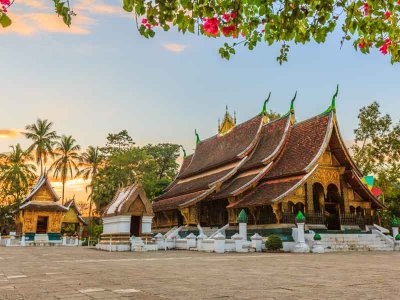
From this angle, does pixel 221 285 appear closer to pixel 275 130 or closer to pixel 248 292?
pixel 248 292

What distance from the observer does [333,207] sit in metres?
21.8

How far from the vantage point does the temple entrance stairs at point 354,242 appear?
1670 centimetres

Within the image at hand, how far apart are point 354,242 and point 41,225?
28.0 metres

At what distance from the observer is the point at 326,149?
20.3 metres

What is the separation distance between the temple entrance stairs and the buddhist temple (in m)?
23.3

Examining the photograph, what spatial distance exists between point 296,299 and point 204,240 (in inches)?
524

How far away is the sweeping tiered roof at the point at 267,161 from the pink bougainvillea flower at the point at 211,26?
558 inches

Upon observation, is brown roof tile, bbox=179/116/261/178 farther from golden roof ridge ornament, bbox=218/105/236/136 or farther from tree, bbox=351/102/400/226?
tree, bbox=351/102/400/226

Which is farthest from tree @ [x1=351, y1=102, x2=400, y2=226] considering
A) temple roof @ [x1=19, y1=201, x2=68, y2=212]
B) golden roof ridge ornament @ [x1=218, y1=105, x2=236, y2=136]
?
temple roof @ [x1=19, y1=201, x2=68, y2=212]

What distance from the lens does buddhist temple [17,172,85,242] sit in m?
31.2

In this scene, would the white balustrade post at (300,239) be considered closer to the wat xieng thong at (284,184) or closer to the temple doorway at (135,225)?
the wat xieng thong at (284,184)

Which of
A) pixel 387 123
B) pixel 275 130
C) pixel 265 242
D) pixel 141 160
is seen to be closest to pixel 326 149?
pixel 275 130

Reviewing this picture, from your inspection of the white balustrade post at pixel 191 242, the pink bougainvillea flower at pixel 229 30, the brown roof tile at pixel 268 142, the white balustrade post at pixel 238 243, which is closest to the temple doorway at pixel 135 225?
the white balustrade post at pixel 191 242

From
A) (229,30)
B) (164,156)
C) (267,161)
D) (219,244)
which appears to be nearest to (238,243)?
(219,244)
